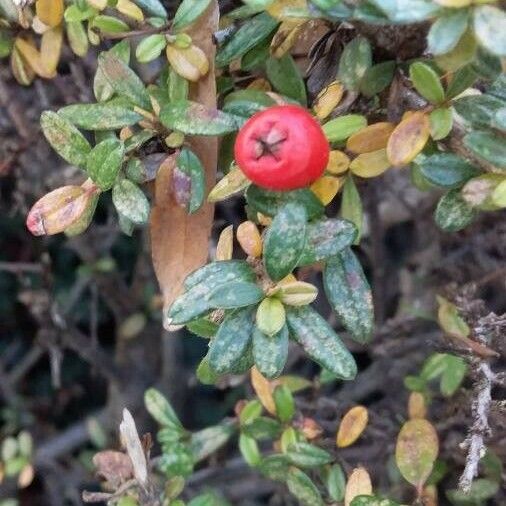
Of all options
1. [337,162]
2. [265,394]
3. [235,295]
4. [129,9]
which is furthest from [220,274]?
[265,394]

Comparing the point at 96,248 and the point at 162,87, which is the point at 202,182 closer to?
the point at 162,87

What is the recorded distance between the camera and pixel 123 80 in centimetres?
73

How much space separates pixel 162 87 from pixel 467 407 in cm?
49

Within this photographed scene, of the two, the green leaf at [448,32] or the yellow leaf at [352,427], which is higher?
the green leaf at [448,32]

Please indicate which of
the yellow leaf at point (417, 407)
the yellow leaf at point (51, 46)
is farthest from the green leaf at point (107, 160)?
the yellow leaf at point (417, 407)

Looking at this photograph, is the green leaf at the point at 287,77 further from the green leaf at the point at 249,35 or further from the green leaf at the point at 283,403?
the green leaf at the point at 283,403

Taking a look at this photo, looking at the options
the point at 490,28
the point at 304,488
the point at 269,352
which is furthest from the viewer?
the point at 304,488

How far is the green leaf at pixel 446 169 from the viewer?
2.20 feet

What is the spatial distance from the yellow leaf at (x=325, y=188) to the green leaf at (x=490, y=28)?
187mm

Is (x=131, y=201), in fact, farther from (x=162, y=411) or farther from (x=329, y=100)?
(x=162, y=411)

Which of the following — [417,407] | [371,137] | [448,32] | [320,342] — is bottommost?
[417,407]

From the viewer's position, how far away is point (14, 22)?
84cm

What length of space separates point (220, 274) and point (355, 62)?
201mm

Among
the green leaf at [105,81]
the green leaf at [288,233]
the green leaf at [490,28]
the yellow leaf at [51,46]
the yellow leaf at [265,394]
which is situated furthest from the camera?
the yellow leaf at [265,394]
